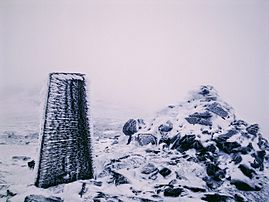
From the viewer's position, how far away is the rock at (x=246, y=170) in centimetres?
243

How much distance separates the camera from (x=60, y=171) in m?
2.46

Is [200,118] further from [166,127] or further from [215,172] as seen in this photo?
[215,172]

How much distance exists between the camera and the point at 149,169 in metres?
2.53

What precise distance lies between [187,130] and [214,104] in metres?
0.36

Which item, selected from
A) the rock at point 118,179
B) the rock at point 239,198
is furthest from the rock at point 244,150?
the rock at point 118,179

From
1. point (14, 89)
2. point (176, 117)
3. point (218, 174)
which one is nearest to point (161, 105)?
point (176, 117)

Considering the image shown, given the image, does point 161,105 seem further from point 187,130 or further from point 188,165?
point 188,165

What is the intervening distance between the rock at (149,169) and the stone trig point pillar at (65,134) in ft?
1.51

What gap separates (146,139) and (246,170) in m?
0.90

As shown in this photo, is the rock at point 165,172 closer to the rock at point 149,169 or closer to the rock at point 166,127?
the rock at point 149,169

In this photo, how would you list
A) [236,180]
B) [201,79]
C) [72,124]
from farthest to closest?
1. [201,79]
2. [72,124]
3. [236,180]

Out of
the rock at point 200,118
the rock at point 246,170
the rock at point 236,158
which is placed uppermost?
the rock at point 200,118

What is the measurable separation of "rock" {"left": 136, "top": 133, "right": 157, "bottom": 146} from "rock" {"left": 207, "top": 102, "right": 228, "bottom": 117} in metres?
0.59

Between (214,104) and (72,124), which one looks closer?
(72,124)
